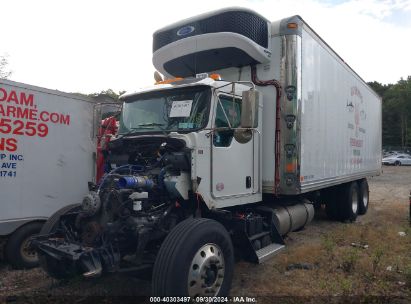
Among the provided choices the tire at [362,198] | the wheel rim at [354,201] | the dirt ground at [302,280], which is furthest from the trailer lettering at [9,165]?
the tire at [362,198]

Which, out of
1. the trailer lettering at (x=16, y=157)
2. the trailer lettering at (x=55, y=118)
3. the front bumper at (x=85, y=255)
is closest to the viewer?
the front bumper at (x=85, y=255)

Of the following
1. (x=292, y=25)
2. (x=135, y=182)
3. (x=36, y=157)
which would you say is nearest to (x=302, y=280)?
(x=135, y=182)

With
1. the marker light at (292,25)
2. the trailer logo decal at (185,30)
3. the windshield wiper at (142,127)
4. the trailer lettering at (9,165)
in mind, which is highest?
the marker light at (292,25)

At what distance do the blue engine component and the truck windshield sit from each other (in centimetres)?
87

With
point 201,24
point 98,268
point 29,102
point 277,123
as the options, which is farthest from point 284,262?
point 29,102

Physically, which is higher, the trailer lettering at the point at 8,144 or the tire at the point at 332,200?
the trailer lettering at the point at 8,144

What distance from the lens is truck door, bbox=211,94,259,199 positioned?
16.3 ft

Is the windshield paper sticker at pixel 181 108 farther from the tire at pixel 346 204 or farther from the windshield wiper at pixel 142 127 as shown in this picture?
the tire at pixel 346 204

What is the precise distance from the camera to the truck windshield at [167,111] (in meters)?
4.96

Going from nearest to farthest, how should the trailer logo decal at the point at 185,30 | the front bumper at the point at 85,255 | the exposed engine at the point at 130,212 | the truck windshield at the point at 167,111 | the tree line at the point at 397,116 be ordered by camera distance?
1. the front bumper at the point at 85,255
2. the exposed engine at the point at 130,212
3. the truck windshield at the point at 167,111
4. the trailer logo decal at the point at 185,30
5. the tree line at the point at 397,116

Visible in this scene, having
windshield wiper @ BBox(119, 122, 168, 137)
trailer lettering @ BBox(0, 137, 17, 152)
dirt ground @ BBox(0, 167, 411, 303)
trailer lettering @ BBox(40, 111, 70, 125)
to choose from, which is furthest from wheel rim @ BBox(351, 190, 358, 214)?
trailer lettering @ BBox(0, 137, 17, 152)

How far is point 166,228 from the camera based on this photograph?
4.63 metres

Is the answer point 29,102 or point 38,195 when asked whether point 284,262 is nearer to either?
point 38,195

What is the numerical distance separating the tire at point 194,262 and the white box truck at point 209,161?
0.04ft
